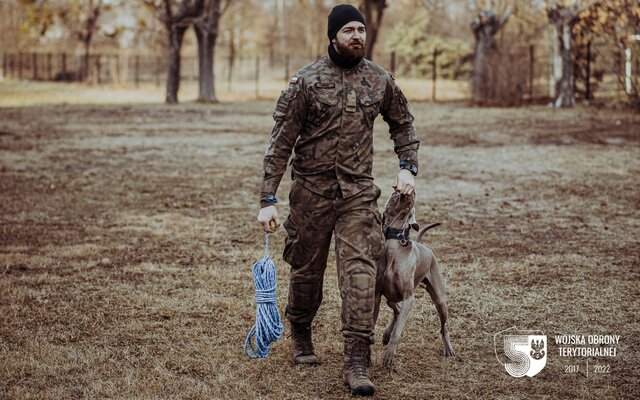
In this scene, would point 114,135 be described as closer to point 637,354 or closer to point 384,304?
point 384,304

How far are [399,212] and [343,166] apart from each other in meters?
0.46

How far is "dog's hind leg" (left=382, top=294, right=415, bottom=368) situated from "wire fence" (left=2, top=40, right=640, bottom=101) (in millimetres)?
16297

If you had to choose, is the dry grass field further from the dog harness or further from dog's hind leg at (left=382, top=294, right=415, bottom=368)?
the dog harness

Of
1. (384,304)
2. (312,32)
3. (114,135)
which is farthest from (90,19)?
(384,304)

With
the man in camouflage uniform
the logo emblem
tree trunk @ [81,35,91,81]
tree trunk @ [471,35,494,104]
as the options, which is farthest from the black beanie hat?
tree trunk @ [81,35,91,81]

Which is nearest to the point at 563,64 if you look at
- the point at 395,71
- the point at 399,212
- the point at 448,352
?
the point at 395,71

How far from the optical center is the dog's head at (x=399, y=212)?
15.8ft

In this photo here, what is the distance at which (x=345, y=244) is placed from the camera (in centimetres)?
465

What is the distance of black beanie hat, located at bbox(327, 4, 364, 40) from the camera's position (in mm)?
4523

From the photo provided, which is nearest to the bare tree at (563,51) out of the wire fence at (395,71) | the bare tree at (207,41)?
the wire fence at (395,71)

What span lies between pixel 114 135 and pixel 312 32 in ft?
149

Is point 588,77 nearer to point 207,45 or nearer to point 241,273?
point 207,45

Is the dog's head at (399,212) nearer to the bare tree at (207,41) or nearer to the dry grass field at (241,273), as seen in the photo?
the dry grass field at (241,273)

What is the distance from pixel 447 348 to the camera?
520 centimetres
